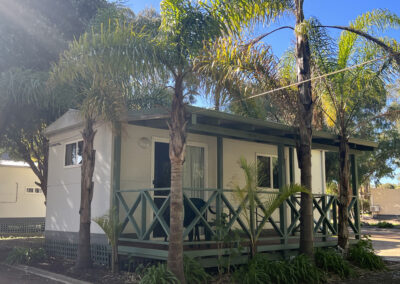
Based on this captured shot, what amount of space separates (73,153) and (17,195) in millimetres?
11411

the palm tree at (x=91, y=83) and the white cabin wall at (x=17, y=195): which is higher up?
the palm tree at (x=91, y=83)

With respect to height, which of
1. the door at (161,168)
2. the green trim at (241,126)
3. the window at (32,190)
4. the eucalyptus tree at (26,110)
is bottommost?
the window at (32,190)

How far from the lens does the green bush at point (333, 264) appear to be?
28.5 ft

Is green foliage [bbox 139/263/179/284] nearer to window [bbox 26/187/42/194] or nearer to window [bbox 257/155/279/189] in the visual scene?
window [bbox 257/155/279/189]

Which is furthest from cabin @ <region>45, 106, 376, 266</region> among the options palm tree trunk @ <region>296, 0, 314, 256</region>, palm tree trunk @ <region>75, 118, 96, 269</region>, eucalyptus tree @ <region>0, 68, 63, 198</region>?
eucalyptus tree @ <region>0, 68, 63, 198</region>

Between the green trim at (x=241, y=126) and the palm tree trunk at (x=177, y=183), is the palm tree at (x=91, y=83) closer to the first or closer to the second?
the green trim at (x=241, y=126)

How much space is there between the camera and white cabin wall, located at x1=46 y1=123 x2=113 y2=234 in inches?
361

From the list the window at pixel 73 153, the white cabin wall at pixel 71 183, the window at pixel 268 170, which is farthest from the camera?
the window at pixel 268 170

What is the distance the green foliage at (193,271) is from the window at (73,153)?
4.55 meters

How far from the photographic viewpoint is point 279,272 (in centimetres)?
759

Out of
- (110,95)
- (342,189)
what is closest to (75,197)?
(110,95)

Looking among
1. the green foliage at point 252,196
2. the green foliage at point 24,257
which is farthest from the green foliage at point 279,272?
the green foliage at point 24,257

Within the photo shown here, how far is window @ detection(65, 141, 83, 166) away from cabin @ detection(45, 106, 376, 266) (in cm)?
3

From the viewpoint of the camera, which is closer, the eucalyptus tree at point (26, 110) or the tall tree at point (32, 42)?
the eucalyptus tree at point (26, 110)
